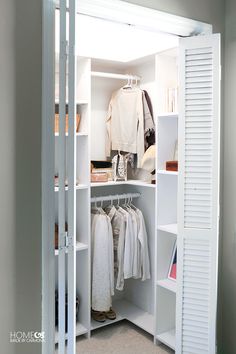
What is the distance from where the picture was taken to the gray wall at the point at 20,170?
162 cm

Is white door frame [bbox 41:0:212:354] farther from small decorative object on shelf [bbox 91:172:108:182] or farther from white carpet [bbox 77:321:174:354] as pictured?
small decorative object on shelf [bbox 91:172:108:182]

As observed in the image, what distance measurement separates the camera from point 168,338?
2879 mm

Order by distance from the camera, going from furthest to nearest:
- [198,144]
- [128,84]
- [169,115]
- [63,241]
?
[128,84]
[169,115]
[198,144]
[63,241]

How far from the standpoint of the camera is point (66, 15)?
159cm

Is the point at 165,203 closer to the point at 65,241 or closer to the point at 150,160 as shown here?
the point at 150,160

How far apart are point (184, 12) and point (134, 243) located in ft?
6.30

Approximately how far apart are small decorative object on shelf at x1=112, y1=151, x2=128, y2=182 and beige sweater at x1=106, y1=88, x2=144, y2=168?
9cm

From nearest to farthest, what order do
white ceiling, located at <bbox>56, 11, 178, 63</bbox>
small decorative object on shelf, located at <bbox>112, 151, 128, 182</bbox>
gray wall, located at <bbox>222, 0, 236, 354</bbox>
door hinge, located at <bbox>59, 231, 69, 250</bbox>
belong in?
door hinge, located at <bbox>59, 231, 69, 250</bbox>
gray wall, located at <bbox>222, 0, 236, 354</bbox>
white ceiling, located at <bbox>56, 11, 178, 63</bbox>
small decorative object on shelf, located at <bbox>112, 151, 128, 182</bbox>

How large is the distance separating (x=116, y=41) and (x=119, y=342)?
2.51 meters

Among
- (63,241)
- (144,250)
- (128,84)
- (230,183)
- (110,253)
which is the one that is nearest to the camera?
(63,241)

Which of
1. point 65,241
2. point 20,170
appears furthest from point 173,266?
point 20,170

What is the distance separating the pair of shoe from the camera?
3.26m

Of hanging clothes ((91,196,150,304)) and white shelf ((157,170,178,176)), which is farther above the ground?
white shelf ((157,170,178,176))

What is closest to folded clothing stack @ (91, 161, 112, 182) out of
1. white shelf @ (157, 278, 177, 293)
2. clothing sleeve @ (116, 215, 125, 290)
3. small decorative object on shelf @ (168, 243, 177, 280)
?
clothing sleeve @ (116, 215, 125, 290)
